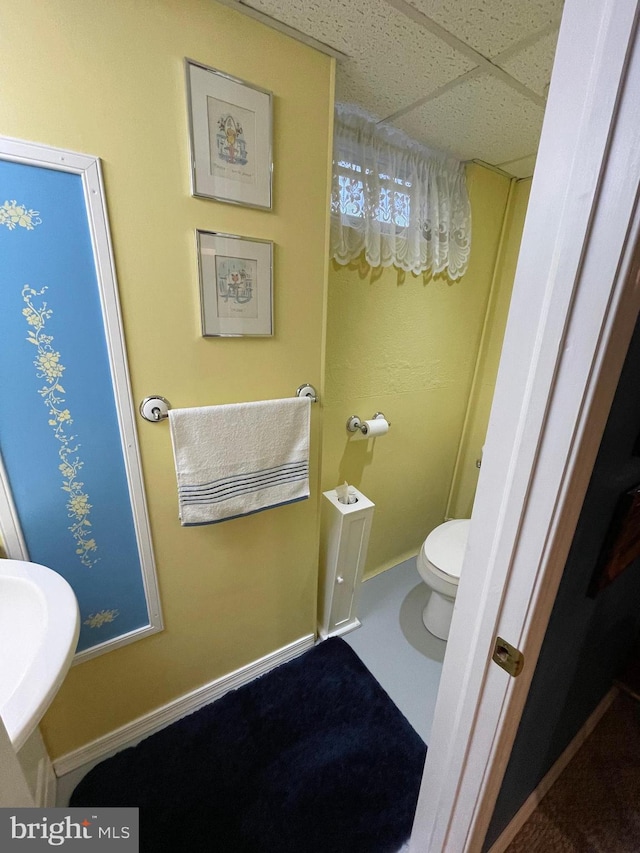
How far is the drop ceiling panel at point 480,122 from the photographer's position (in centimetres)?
107

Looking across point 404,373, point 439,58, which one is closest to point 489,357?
point 404,373

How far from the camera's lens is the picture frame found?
819 millimetres

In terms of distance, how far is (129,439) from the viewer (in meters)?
0.95

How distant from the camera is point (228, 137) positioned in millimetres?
866

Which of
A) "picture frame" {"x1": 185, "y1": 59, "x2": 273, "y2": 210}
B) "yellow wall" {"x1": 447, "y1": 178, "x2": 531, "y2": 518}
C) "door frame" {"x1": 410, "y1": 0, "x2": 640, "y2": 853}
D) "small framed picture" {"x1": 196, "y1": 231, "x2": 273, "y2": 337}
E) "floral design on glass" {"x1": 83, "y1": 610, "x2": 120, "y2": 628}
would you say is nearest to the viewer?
"door frame" {"x1": 410, "y1": 0, "x2": 640, "y2": 853}

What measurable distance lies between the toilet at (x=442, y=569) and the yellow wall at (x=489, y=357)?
21.9 inches

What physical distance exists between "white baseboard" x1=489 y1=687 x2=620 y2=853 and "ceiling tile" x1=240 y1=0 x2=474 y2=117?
6.86 feet

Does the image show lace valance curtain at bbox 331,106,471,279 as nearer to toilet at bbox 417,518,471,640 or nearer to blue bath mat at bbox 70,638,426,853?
toilet at bbox 417,518,471,640

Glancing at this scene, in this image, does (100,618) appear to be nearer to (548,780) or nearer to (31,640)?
(31,640)

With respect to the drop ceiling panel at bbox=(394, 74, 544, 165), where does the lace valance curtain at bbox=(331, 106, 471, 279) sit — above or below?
below

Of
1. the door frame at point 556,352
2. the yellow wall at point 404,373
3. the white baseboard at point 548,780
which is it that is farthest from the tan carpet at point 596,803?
the yellow wall at point 404,373

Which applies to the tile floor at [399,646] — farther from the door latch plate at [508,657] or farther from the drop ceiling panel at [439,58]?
the drop ceiling panel at [439,58]

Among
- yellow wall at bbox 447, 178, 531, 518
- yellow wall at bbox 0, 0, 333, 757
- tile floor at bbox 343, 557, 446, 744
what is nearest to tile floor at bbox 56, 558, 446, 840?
tile floor at bbox 343, 557, 446, 744

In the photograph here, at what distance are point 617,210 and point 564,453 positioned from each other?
280mm
